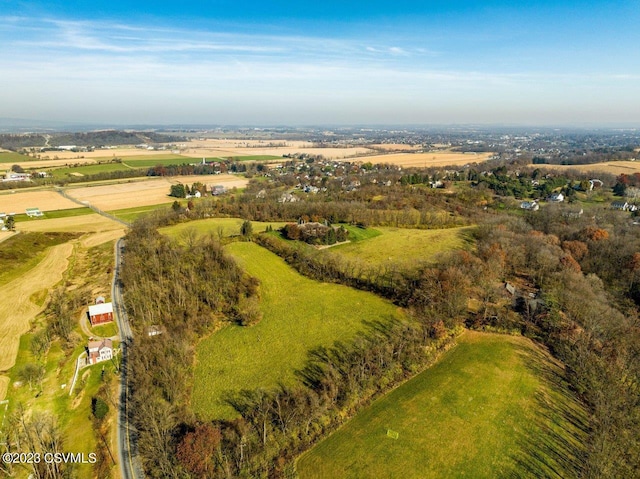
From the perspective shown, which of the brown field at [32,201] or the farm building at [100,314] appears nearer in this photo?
the farm building at [100,314]

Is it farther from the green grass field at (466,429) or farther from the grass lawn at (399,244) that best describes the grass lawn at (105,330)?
the grass lawn at (399,244)

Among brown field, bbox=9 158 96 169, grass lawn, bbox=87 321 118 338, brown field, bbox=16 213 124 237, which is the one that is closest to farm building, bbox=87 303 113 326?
grass lawn, bbox=87 321 118 338

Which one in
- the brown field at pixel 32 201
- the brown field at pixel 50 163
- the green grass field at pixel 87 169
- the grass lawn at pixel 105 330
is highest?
the brown field at pixel 50 163

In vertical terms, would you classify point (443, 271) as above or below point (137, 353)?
above

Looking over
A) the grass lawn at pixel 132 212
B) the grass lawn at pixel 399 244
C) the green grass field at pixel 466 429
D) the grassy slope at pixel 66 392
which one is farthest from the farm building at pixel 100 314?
the grass lawn at pixel 132 212

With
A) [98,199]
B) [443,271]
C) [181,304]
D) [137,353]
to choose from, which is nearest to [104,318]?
[181,304]

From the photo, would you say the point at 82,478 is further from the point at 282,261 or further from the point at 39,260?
the point at 39,260

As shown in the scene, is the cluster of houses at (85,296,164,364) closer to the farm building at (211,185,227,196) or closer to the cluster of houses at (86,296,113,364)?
the cluster of houses at (86,296,113,364)
